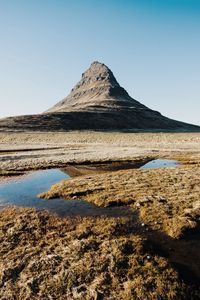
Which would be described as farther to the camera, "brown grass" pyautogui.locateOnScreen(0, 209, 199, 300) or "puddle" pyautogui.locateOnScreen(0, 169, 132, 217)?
"puddle" pyautogui.locateOnScreen(0, 169, 132, 217)

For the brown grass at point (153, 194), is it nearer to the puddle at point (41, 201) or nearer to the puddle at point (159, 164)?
the puddle at point (41, 201)

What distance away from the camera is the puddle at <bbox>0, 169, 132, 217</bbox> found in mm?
24797

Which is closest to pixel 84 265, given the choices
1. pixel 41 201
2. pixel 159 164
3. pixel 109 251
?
pixel 109 251

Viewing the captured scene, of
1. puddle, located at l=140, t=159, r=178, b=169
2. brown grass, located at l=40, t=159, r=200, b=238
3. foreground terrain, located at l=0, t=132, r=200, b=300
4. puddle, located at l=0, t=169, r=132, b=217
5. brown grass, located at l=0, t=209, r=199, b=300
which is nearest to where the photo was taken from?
brown grass, located at l=0, t=209, r=199, b=300

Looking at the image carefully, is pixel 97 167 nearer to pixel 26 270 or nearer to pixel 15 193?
pixel 15 193

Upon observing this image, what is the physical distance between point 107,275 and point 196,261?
200 inches

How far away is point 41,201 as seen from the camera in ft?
95.6

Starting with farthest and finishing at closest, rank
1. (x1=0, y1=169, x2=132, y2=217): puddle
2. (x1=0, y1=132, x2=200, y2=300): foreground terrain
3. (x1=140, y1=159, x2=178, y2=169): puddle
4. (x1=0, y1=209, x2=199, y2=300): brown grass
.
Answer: (x1=140, y1=159, x2=178, y2=169): puddle < (x1=0, y1=169, x2=132, y2=217): puddle < (x1=0, y1=132, x2=200, y2=300): foreground terrain < (x1=0, y1=209, x2=199, y2=300): brown grass

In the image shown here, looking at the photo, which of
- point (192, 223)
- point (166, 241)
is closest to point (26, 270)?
point (166, 241)

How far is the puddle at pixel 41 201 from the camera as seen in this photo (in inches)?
976

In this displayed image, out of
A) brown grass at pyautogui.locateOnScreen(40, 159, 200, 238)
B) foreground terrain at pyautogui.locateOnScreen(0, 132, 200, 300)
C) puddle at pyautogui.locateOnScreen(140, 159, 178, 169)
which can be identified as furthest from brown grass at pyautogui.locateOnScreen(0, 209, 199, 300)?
puddle at pyautogui.locateOnScreen(140, 159, 178, 169)

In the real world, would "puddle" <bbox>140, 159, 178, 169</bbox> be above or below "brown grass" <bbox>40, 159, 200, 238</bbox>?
below

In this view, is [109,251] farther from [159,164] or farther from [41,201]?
[159,164]

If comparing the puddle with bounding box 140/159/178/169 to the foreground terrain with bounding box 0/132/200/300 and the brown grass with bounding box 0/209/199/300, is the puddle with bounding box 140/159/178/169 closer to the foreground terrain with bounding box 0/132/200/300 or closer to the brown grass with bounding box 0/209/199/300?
the foreground terrain with bounding box 0/132/200/300
